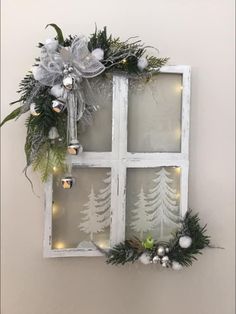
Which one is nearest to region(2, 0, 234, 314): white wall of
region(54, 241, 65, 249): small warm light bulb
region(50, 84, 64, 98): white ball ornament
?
region(54, 241, 65, 249): small warm light bulb

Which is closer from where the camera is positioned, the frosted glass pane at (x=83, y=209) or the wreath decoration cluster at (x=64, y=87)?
the wreath decoration cluster at (x=64, y=87)

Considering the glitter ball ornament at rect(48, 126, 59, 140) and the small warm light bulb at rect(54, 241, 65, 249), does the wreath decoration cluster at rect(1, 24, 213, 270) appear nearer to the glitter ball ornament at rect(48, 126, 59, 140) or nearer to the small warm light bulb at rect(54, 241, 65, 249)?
the glitter ball ornament at rect(48, 126, 59, 140)

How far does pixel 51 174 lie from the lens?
3.31 ft

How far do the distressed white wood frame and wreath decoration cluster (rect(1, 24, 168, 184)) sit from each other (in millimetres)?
52

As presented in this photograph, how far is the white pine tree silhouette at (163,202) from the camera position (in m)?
1.07

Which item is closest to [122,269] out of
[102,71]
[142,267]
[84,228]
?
[142,267]

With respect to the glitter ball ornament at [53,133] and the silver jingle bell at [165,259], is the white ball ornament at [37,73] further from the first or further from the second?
the silver jingle bell at [165,259]

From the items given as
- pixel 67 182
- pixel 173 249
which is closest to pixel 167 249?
pixel 173 249

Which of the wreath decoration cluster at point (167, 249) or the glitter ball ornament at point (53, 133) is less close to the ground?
the glitter ball ornament at point (53, 133)

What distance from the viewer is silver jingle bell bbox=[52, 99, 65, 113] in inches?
36.3

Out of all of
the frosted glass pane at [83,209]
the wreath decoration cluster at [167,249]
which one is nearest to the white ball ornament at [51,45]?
the frosted glass pane at [83,209]

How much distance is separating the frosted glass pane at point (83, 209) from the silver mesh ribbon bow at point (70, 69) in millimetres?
153

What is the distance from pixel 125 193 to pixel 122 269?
0.83 feet

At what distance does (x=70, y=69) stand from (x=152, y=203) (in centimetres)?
46
